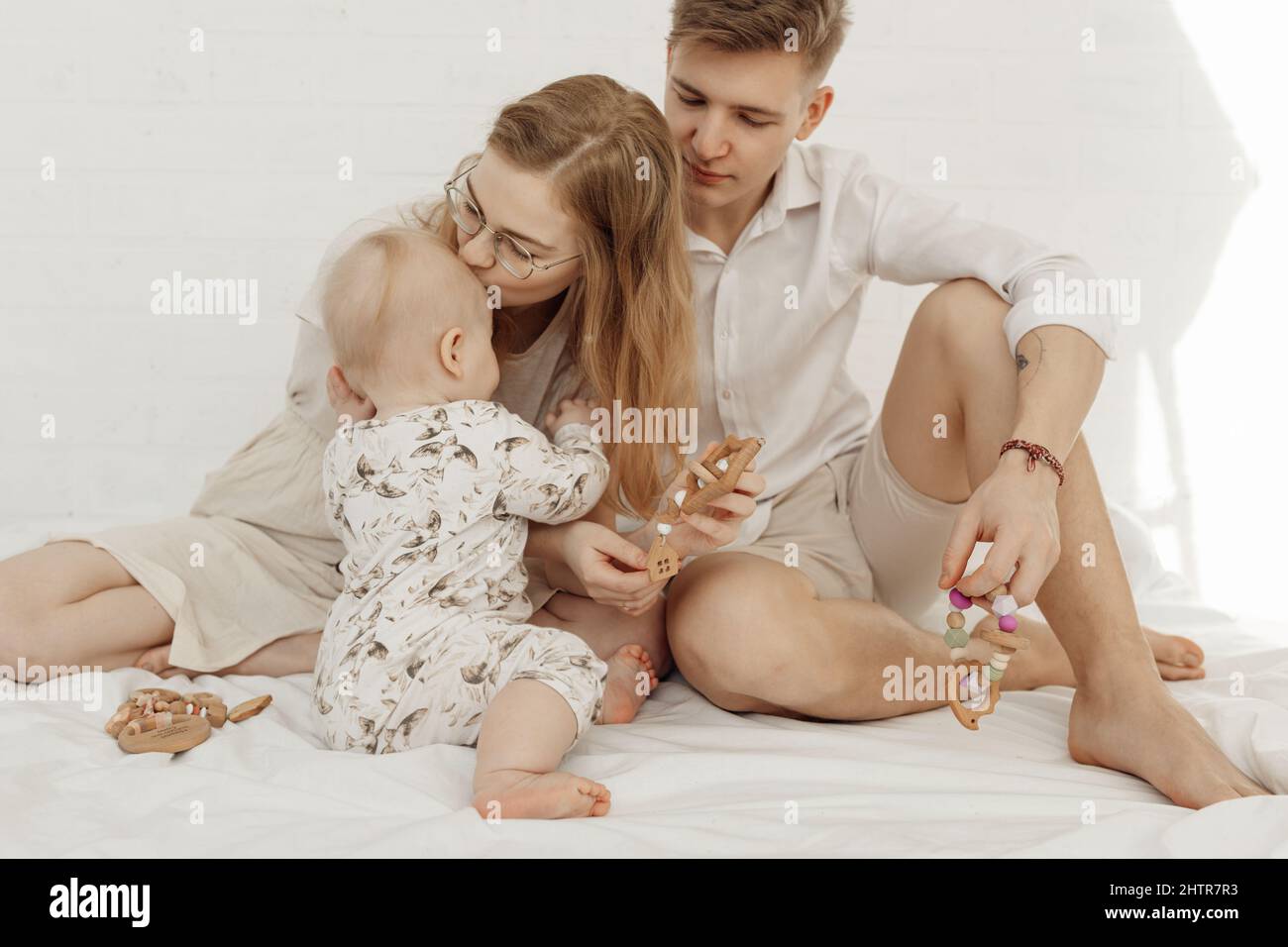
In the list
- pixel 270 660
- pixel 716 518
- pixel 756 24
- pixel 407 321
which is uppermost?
pixel 756 24

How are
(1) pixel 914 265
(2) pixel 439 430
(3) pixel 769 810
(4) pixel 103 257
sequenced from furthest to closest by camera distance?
(4) pixel 103 257, (1) pixel 914 265, (2) pixel 439 430, (3) pixel 769 810

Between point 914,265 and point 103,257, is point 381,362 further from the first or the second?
point 103,257

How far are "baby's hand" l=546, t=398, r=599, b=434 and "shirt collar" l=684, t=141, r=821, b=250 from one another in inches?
10.0

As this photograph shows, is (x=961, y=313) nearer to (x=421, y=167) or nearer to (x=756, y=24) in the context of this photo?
(x=756, y=24)

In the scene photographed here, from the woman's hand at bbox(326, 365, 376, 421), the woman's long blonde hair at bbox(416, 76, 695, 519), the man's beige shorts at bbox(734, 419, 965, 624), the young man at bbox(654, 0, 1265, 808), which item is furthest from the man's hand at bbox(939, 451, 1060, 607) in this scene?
the woman's hand at bbox(326, 365, 376, 421)

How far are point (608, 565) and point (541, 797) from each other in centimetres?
29

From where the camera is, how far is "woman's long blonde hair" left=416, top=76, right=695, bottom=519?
1.22 metres

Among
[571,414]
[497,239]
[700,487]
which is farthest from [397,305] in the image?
[700,487]

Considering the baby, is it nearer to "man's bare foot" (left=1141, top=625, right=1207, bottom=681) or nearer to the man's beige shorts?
the man's beige shorts

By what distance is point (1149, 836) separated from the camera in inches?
36.5

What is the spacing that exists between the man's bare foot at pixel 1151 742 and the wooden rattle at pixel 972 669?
134 mm

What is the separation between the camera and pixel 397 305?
1.17m
